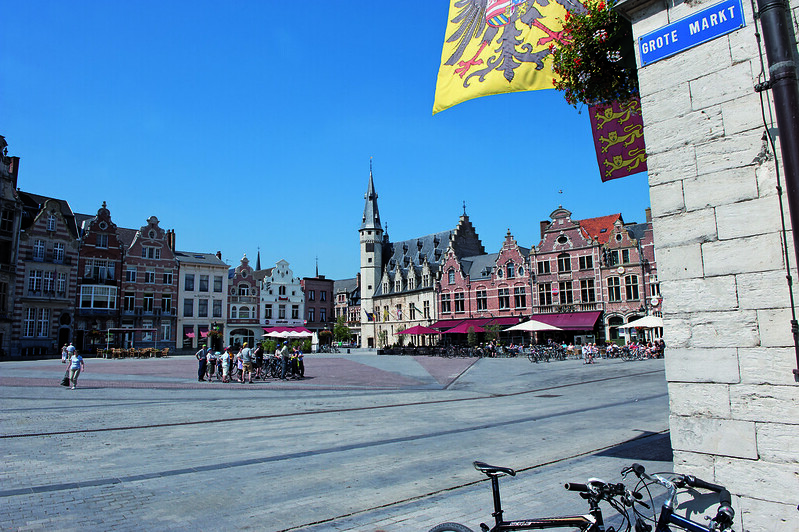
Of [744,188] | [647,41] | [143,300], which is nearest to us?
[744,188]

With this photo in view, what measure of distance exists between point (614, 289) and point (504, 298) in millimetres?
10978

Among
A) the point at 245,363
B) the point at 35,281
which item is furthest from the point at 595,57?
the point at 35,281

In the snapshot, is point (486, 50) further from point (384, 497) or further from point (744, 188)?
point (384, 497)

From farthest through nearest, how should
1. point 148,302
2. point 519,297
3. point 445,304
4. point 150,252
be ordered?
1. point 445,304
2. point 150,252
3. point 148,302
4. point 519,297

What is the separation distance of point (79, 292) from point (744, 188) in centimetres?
4967

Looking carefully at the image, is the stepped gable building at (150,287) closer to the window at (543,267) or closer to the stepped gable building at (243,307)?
the stepped gable building at (243,307)

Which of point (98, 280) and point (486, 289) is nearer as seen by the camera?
point (98, 280)

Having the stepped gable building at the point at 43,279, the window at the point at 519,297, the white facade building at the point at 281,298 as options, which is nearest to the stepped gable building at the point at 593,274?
the window at the point at 519,297

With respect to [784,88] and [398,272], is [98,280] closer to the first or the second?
[398,272]

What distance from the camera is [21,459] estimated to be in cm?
671

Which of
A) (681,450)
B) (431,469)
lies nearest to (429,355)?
(431,469)

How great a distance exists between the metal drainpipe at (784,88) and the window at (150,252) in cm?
5246

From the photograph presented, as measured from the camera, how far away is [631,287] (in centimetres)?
3844

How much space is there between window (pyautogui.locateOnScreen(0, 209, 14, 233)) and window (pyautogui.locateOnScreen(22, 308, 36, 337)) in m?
6.41
